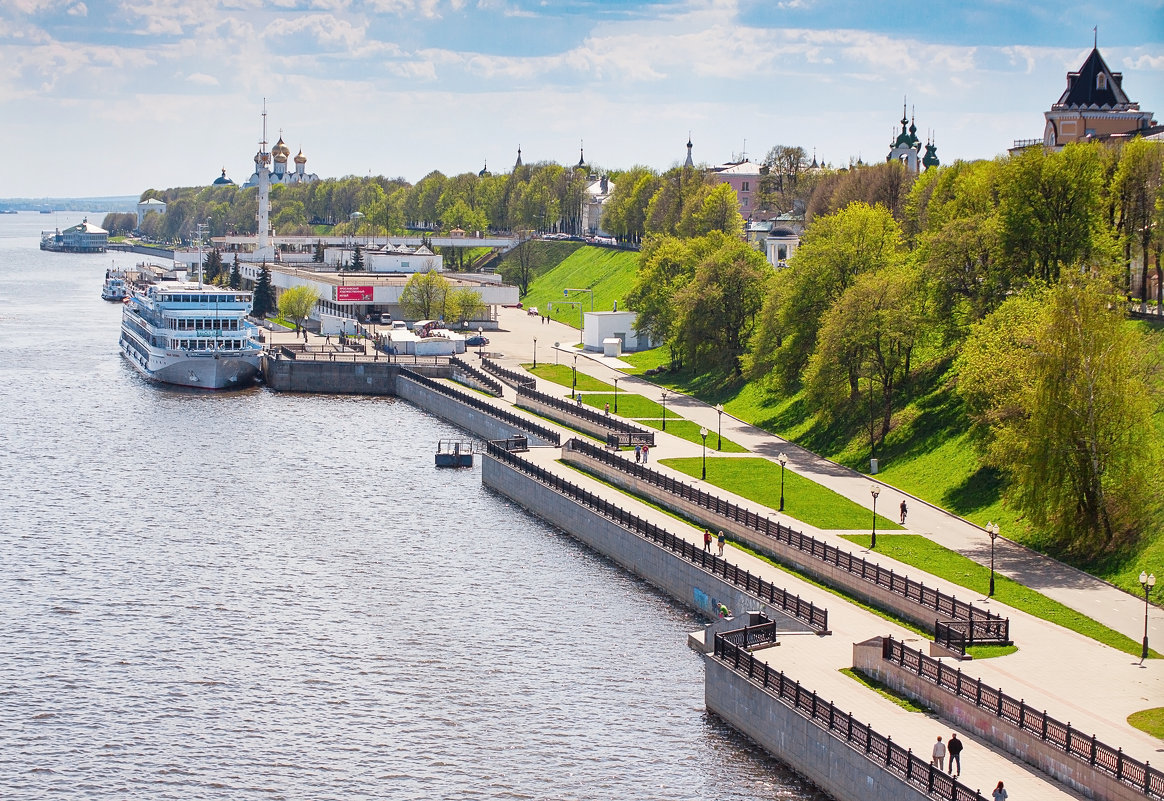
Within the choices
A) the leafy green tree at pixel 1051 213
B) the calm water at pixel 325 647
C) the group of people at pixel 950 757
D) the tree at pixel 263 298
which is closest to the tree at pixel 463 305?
the tree at pixel 263 298

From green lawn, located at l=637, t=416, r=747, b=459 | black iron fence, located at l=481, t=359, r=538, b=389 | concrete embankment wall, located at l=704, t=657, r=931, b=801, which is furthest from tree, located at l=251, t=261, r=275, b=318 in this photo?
concrete embankment wall, located at l=704, t=657, r=931, b=801

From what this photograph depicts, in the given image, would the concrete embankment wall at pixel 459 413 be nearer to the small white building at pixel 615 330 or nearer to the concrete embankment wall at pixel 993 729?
the small white building at pixel 615 330

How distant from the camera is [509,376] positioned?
333 ft

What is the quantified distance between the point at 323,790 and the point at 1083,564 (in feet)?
85.3

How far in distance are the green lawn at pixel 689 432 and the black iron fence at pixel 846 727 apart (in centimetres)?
3194

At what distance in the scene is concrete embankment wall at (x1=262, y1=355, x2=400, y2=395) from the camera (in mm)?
111125

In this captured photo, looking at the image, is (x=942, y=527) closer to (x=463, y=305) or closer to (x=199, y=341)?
(x=199, y=341)

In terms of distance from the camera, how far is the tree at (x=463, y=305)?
13462cm

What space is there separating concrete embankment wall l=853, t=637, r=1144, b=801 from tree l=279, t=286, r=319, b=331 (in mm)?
111430

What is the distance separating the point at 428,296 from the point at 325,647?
303 ft

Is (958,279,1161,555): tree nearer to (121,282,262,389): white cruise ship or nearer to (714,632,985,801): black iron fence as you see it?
(714,632,985,801): black iron fence

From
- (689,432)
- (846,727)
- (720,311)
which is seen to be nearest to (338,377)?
(720,311)

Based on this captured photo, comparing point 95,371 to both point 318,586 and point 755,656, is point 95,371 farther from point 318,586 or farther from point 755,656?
point 755,656

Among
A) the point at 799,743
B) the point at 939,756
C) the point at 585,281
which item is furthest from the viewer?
the point at 585,281
